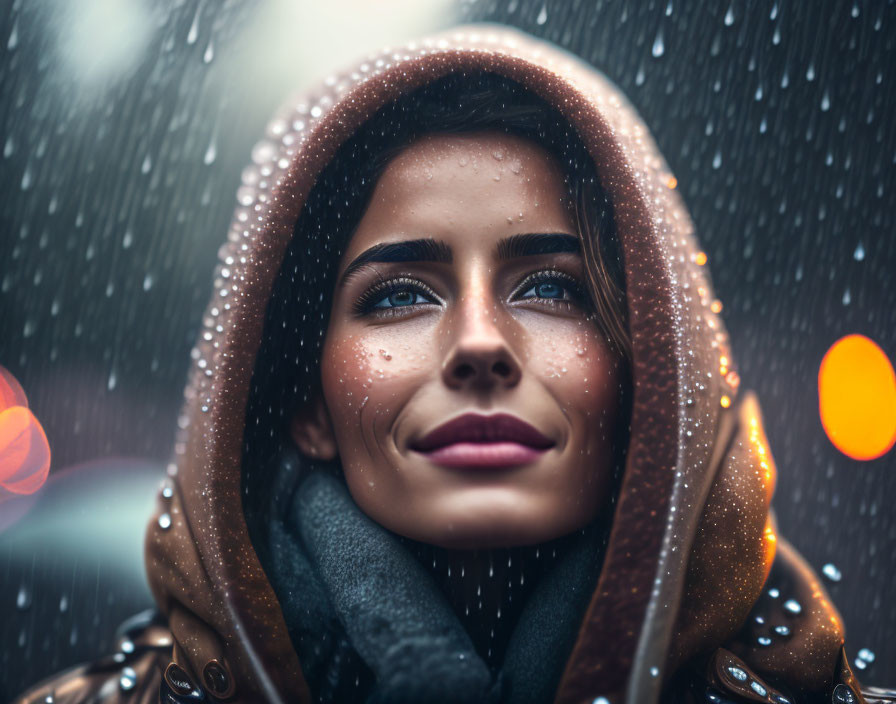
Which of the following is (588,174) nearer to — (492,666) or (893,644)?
(492,666)

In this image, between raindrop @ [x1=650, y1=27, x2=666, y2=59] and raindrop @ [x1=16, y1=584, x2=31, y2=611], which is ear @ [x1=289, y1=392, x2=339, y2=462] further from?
raindrop @ [x1=16, y1=584, x2=31, y2=611]

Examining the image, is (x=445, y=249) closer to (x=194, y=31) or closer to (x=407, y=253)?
(x=407, y=253)

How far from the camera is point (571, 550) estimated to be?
842mm

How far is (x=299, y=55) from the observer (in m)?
1.67

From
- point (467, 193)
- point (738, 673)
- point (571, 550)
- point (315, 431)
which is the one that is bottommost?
point (738, 673)

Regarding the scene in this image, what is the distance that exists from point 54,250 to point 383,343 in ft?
6.69

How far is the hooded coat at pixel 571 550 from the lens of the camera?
2.53 feet

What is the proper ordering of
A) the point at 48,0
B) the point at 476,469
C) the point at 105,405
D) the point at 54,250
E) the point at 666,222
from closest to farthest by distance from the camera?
the point at 476,469, the point at 666,222, the point at 48,0, the point at 54,250, the point at 105,405

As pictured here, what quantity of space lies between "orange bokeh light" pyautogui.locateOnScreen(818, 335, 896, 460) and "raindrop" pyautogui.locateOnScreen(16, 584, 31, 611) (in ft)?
9.05

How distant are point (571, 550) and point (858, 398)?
1606mm

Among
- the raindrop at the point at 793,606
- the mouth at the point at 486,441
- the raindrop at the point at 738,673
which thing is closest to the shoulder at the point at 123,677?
the mouth at the point at 486,441

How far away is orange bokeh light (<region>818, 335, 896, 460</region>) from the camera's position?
71.2 inches

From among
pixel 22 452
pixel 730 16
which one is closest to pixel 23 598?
pixel 22 452

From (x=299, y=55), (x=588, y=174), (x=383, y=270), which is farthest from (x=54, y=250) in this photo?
(x=588, y=174)
